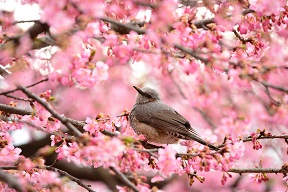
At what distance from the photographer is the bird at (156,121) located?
19.3 feet

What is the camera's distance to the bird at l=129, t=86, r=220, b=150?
19.3 feet

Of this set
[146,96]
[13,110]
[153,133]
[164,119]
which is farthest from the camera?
[146,96]

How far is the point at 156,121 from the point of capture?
6.39 m

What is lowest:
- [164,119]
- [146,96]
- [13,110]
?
[13,110]

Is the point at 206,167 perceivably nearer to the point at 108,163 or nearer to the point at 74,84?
the point at 108,163

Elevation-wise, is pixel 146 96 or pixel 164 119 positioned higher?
pixel 146 96

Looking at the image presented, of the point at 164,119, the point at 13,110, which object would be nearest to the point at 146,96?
the point at 164,119

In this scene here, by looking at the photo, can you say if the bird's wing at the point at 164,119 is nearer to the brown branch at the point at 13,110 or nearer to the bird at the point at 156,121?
the bird at the point at 156,121

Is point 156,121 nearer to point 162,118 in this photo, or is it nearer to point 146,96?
point 162,118

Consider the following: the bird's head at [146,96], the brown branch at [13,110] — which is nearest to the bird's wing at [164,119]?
the bird's head at [146,96]

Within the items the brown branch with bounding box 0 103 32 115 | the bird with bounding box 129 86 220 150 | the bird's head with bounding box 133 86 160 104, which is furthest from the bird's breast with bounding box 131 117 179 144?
the brown branch with bounding box 0 103 32 115

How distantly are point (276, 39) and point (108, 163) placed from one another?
13.4 feet

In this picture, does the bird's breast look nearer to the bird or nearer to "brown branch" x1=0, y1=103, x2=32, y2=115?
the bird

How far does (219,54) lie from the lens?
406 centimetres
